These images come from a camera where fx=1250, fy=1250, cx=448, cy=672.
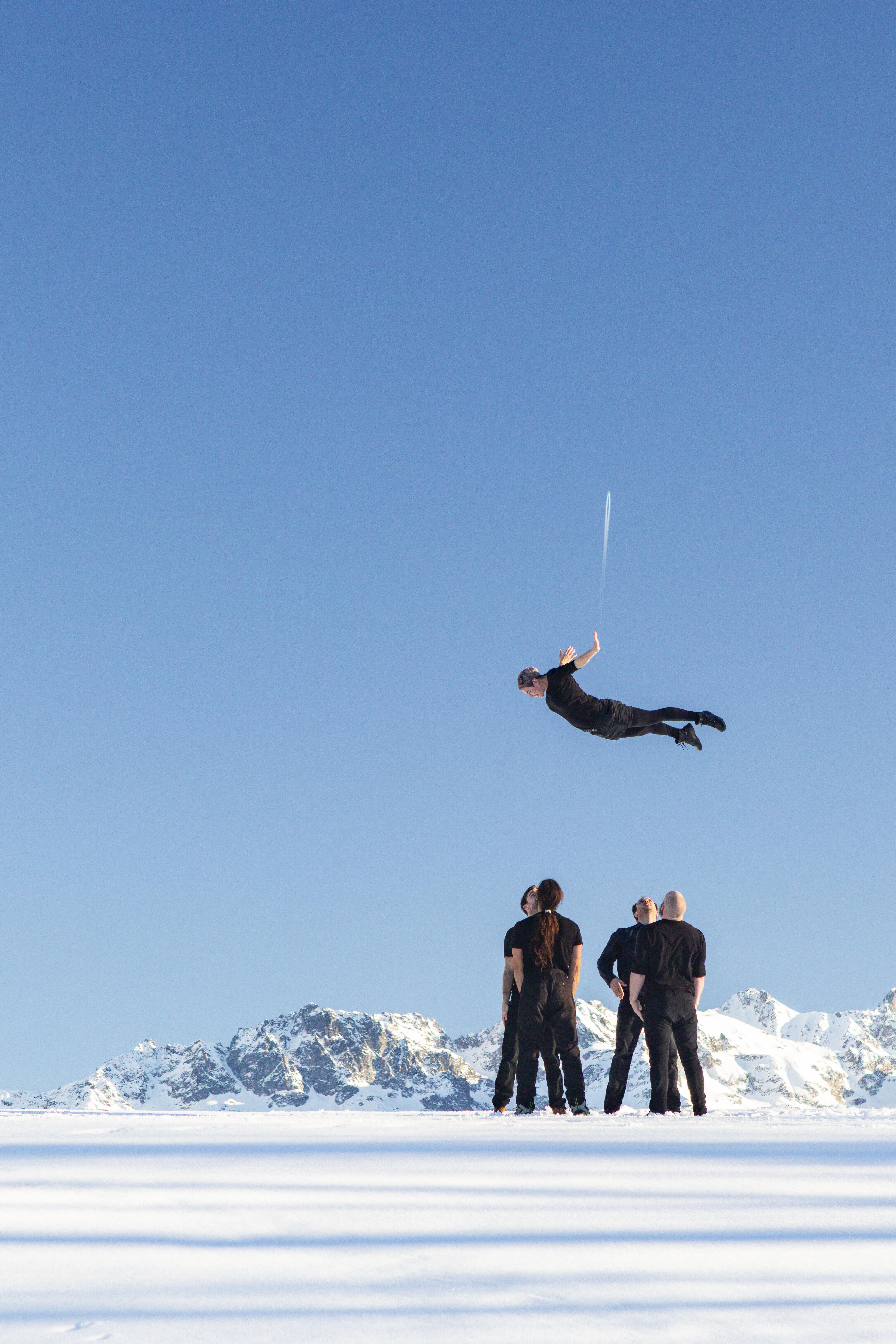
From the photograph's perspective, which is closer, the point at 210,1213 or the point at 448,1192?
the point at 210,1213

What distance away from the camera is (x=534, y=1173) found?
4.92 meters

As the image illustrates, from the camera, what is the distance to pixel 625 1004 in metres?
11.8

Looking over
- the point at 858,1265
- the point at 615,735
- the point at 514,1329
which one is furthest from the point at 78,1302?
the point at 615,735

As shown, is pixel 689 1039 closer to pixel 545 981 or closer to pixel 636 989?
pixel 636 989

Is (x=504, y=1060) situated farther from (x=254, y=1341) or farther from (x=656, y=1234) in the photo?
(x=254, y=1341)

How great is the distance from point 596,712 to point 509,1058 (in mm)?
3442

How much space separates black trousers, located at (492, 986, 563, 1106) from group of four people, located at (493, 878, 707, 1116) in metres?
0.02

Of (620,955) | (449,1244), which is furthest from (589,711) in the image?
(449,1244)

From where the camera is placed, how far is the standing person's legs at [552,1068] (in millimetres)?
11031

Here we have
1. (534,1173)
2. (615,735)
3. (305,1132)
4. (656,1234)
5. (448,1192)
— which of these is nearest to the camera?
(656,1234)

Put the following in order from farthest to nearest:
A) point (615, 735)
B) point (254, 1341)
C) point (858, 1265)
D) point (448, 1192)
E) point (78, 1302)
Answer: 1. point (615, 735)
2. point (448, 1192)
3. point (858, 1265)
4. point (78, 1302)
5. point (254, 1341)

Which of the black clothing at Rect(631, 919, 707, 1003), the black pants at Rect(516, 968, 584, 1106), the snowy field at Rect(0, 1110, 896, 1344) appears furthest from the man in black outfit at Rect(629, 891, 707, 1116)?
the snowy field at Rect(0, 1110, 896, 1344)

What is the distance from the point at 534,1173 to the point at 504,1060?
715cm

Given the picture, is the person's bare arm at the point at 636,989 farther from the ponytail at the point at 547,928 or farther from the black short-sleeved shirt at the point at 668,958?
the ponytail at the point at 547,928
